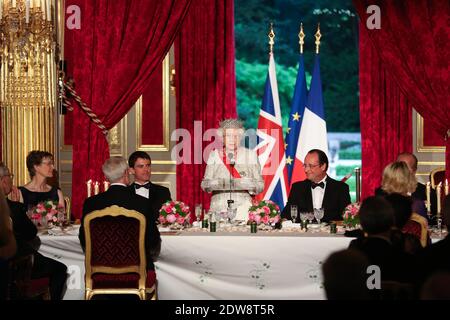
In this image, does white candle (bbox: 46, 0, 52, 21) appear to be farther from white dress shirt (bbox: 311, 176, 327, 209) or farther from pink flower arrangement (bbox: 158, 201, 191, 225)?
white dress shirt (bbox: 311, 176, 327, 209)

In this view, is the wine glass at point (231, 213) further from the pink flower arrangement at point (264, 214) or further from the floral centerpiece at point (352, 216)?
the floral centerpiece at point (352, 216)

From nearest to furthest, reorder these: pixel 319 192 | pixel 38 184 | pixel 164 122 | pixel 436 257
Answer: pixel 436 257, pixel 319 192, pixel 38 184, pixel 164 122

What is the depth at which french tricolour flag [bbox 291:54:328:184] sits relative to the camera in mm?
9680

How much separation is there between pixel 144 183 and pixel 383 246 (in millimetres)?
4029

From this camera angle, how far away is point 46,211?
6871 mm

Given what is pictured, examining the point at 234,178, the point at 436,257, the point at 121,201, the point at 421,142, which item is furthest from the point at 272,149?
the point at 436,257

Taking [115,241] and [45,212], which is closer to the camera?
[115,241]

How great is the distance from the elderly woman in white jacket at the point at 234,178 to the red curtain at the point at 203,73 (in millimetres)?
1958

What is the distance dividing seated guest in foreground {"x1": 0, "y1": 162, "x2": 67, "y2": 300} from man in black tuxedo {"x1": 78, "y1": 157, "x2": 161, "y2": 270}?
325mm

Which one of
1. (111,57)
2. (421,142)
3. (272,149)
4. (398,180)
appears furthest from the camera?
(272,149)

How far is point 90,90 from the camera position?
927cm

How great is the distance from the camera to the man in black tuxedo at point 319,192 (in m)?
7.32

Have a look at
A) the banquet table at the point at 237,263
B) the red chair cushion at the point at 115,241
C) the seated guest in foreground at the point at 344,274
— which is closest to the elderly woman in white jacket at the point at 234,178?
the banquet table at the point at 237,263

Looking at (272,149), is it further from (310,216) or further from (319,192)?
(310,216)
